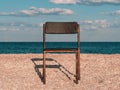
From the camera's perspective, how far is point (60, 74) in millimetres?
14281

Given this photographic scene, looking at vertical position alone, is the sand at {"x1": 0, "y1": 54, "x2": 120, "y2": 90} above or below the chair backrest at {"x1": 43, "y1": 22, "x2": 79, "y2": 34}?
below

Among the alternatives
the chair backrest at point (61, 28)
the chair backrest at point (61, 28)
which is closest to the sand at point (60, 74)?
the chair backrest at point (61, 28)

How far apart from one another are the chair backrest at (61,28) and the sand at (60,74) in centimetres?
156

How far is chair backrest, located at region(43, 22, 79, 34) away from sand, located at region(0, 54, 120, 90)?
1.56m

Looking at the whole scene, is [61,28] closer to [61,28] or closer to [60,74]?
[61,28]

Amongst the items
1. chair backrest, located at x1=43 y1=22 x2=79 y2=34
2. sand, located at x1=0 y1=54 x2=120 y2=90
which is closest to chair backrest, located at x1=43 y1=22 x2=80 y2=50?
chair backrest, located at x1=43 y1=22 x2=79 y2=34

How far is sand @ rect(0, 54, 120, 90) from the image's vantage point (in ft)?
41.7

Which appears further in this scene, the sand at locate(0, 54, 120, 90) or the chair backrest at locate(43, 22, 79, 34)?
the chair backrest at locate(43, 22, 79, 34)

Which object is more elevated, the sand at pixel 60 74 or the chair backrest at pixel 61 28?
the chair backrest at pixel 61 28

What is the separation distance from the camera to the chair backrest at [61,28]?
1281cm

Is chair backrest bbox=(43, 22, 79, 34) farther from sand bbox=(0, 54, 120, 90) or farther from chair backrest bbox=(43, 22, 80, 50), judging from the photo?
sand bbox=(0, 54, 120, 90)

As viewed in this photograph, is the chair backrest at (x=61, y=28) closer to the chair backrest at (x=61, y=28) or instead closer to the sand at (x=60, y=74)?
the chair backrest at (x=61, y=28)

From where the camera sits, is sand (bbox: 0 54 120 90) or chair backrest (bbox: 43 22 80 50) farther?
chair backrest (bbox: 43 22 80 50)

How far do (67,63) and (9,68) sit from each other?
224 centimetres
